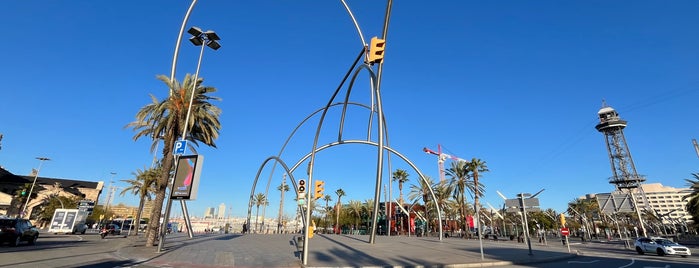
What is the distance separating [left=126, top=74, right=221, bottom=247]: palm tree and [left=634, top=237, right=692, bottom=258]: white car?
3443 cm

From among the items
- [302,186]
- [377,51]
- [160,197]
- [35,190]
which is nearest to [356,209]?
[160,197]

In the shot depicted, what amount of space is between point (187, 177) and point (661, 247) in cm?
3284

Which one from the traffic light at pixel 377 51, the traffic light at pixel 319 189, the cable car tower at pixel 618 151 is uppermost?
the cable car tower at pixel 618 151

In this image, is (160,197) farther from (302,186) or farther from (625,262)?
(625,262)

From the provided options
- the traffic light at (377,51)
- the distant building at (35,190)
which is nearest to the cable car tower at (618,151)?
the traffic light at (377,51)

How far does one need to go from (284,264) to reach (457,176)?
39630 mm

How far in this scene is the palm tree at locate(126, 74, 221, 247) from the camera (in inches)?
898

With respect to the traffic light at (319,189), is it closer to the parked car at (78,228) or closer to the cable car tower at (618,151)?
the parked car at (78,228)

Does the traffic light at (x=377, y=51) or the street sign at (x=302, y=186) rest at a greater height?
the traffic light at (x=377, y=51)

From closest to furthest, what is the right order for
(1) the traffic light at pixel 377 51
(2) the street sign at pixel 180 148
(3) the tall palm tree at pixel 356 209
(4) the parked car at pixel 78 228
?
(1) the traffic light at pixel 377 51, (2) the street sign at pixel 180 148, (4) the parked car at pixel 78 228, (3) the tall palm tree at pixel 356 209

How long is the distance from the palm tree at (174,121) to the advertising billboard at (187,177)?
473cm

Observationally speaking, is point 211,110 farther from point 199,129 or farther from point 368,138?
point 368,138

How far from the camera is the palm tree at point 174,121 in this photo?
898 inches

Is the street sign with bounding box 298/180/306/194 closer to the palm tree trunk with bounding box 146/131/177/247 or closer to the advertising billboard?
the advertising billboard
